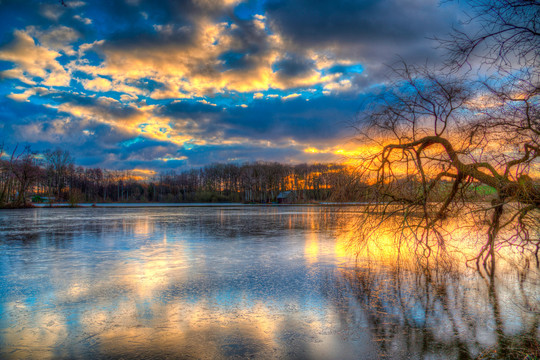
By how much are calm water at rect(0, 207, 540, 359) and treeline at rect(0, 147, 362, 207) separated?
39426mm

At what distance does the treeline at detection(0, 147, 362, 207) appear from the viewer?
57.7 metres

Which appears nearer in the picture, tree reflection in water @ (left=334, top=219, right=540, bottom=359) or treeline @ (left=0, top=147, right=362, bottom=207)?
tree reflection in water @ (left=334, top=219, right=540, bottom=359)

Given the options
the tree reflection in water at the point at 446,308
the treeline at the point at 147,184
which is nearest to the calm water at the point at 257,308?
the tree reflection in water at the point at 446,308

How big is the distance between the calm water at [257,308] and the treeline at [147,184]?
A: 3943 cm

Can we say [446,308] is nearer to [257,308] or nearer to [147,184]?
[257,308]

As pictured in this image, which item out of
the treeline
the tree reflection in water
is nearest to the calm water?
the tree reflection in water

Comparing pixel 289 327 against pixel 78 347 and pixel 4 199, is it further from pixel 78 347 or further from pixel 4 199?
pixel 4 199

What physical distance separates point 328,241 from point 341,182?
26.0 feet

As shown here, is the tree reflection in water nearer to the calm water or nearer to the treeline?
the calm water

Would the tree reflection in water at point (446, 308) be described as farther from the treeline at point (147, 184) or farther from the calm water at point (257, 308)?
the treeline at point (147, 184)

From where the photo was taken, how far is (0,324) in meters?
5.66

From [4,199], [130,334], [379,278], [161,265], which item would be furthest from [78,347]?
[4,199]

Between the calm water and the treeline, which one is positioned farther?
the treeline

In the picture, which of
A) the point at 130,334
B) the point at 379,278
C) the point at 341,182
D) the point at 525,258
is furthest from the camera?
the point at 525,258
